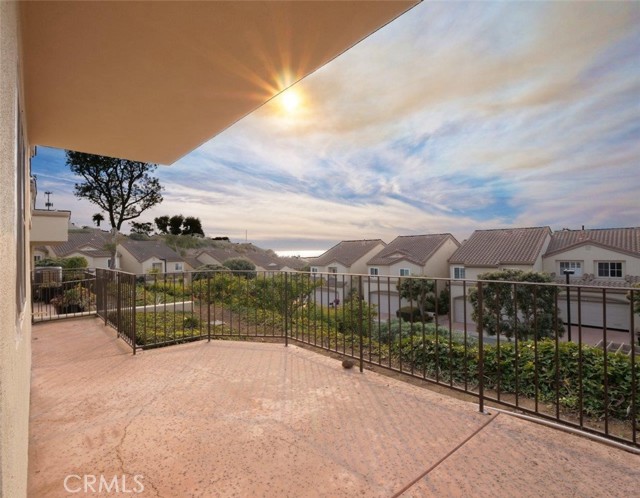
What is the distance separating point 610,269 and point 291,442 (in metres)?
21.9

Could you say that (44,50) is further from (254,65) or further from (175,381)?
(175,381)

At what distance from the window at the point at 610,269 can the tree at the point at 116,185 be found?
26.5m

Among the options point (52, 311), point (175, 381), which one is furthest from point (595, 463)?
point (52, 311)

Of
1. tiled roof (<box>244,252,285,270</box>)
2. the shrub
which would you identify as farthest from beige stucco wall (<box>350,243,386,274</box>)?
the shrub

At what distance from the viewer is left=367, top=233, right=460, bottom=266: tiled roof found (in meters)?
23.2

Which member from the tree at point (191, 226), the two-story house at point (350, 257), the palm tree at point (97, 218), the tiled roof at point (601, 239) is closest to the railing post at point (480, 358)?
the tiled roof at point (601, 239)

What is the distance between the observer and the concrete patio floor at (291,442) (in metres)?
1.66

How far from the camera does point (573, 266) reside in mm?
18297

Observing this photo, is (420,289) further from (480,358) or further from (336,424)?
(336,424)

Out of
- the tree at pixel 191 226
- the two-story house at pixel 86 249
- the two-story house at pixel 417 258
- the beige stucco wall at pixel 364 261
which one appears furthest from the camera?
the tree at pixel 191 226

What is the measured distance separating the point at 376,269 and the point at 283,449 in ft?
78.8

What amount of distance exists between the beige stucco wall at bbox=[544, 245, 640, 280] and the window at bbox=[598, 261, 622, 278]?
0.16 meters

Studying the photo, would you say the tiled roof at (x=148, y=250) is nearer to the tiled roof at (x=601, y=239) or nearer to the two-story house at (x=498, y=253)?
the two-story house at (x=498, y=253)

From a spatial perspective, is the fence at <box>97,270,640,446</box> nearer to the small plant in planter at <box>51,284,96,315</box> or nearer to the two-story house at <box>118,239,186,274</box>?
the small plant in planter at <box>51,284,96,315</box>
